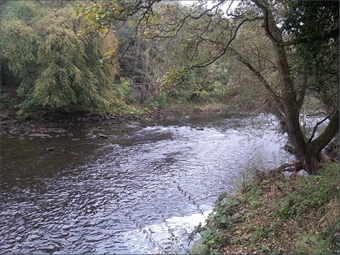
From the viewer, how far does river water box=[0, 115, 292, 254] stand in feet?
23.0

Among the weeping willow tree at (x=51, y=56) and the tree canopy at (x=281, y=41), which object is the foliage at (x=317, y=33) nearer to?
the tree canopy at (x=281, y=41)

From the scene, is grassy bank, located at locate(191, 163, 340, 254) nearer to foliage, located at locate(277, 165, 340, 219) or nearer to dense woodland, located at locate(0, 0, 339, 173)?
foliage, located at locate(277, 165, 340, 219)

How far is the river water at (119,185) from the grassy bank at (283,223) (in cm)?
86

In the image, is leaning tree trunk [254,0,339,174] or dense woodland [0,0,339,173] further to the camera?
leaning tree trunk [254,0,339,174]

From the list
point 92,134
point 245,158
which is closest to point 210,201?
point 245,158

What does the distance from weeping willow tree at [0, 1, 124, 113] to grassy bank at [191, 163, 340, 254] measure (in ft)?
50.2

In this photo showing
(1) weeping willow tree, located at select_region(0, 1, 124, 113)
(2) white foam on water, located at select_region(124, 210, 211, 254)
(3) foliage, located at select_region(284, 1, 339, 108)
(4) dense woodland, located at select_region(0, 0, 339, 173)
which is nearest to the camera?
(3) foliage, located at select_region(284, 1, 339, 108)

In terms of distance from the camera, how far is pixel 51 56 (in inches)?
802

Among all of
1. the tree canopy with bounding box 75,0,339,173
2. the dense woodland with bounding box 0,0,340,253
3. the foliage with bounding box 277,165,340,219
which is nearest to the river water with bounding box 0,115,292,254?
the dense woodland with bounding box 0,0,340,253

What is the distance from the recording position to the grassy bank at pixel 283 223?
4516mm

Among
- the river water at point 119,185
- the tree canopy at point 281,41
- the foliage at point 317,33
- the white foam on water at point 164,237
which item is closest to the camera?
the foliage at point 317,33

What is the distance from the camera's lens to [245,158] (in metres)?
13.8

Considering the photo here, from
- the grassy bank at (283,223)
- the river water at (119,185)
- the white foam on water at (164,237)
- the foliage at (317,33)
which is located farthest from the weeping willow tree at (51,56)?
the foliage at (317,33)

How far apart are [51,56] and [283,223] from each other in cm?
1885
